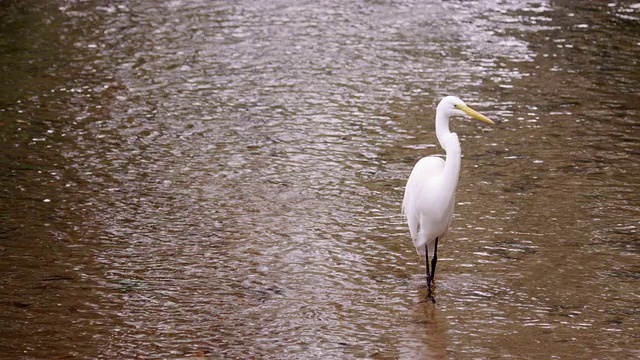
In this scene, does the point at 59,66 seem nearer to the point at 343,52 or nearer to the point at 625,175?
the point at 343,52

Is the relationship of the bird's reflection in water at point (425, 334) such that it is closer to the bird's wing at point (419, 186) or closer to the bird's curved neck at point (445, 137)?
the bird's wing at point (419, 186)

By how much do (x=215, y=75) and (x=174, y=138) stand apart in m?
2.01

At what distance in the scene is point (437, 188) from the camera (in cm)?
535

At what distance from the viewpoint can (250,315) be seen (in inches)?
205

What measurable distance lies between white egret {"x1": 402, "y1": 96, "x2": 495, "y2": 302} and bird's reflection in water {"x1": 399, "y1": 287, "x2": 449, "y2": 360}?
0.13m

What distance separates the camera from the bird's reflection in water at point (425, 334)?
4.77 m

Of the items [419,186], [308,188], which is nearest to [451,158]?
[419,186]

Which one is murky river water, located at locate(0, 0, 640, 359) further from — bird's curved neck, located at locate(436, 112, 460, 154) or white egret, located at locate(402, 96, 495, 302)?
bird's curved neck, located at locate(436, 112, 460, 154)

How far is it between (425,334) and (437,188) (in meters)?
0.90

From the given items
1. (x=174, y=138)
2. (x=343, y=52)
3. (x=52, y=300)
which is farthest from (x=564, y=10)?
(x=52, y=300)

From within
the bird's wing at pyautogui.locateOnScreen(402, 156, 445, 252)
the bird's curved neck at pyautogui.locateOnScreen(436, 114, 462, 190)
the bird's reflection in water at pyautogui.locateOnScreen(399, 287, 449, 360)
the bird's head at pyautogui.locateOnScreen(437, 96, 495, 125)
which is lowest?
the bird's reflection in water at pyautogui.locateOnScreen(399, 287, 449, 360)

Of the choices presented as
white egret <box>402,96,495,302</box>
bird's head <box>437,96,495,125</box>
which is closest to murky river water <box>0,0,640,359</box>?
white egret <box>402,96,495,302</box>

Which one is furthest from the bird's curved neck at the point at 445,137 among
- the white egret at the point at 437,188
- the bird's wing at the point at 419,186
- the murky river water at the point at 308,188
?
the murky river water at the point at 308,188

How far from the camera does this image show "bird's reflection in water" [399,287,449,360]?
4.77 meters
